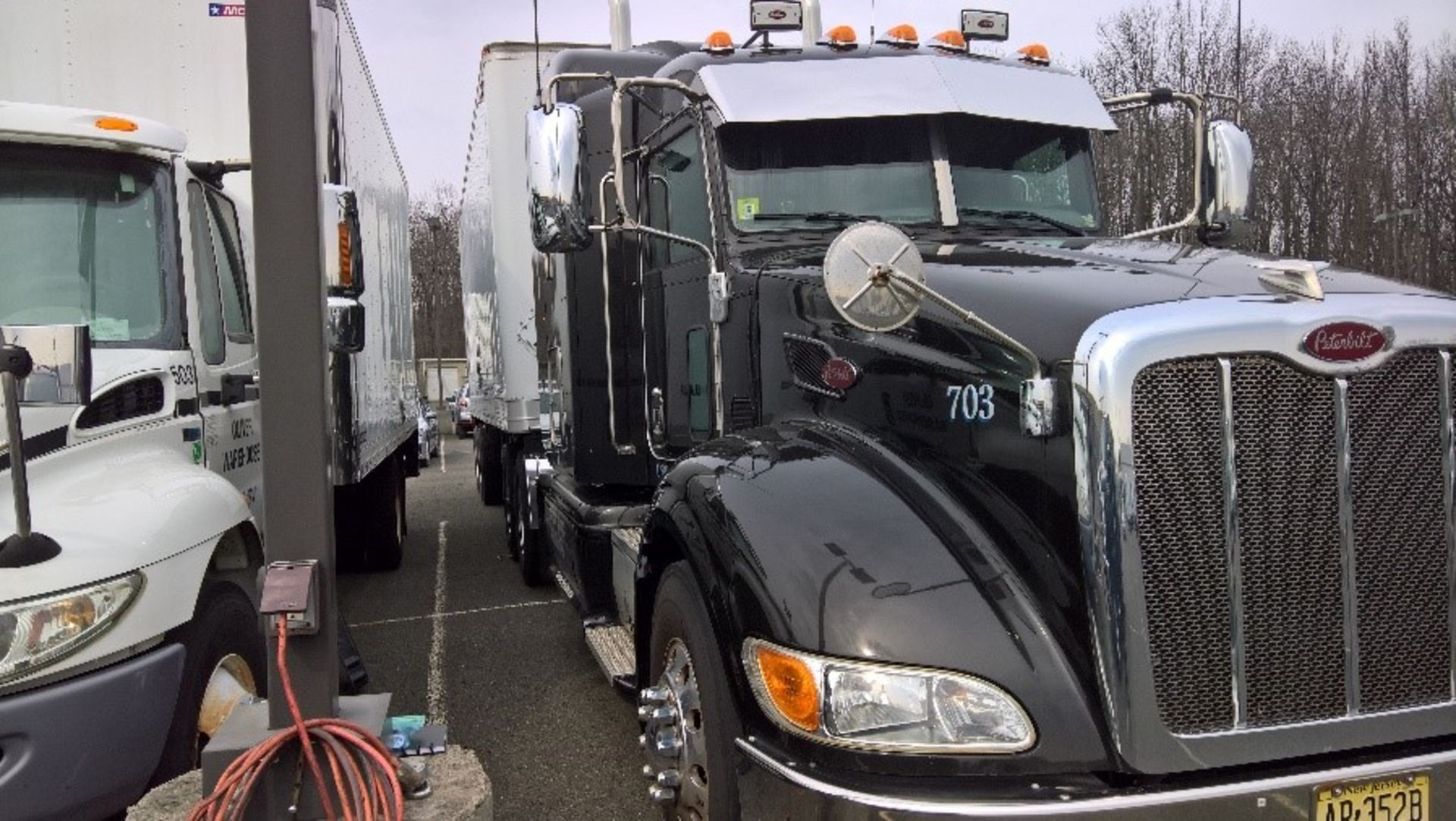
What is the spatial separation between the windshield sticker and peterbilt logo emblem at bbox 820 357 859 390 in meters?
2.64

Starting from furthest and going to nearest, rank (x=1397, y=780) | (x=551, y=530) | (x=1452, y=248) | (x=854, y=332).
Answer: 1. (x=1452, y=248)
2. (x=551, y=530)
3. (x=854, y=332)
4. (x=1397, y=780)

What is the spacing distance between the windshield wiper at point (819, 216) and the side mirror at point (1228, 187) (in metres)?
1.54

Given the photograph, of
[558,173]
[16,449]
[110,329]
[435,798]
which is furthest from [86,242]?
[435,798]

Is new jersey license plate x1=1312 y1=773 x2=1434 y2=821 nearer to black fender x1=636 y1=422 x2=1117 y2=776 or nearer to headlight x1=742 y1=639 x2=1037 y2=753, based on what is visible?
black fender x1=636 y1=422 x2=1117 y2=776

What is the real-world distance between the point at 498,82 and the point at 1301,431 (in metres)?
6.98

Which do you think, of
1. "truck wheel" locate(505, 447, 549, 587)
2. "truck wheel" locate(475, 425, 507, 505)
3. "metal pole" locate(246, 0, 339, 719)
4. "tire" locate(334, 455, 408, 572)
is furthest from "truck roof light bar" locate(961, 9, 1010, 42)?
"truck wheel" locate(475, 425, 507, 505)

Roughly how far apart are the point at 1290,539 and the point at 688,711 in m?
1.71

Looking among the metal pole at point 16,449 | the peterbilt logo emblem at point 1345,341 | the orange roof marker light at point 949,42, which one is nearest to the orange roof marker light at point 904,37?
the orange roof marker light at point 949,42

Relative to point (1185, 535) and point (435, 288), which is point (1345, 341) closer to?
point (1185, 535)

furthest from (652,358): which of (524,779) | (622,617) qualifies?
(524,779)

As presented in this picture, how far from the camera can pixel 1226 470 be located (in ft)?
8.49

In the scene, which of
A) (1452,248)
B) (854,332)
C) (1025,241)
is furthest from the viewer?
(1452,248)

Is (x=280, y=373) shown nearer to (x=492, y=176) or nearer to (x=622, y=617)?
(x=622, y=617)

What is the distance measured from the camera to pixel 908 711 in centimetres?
255
